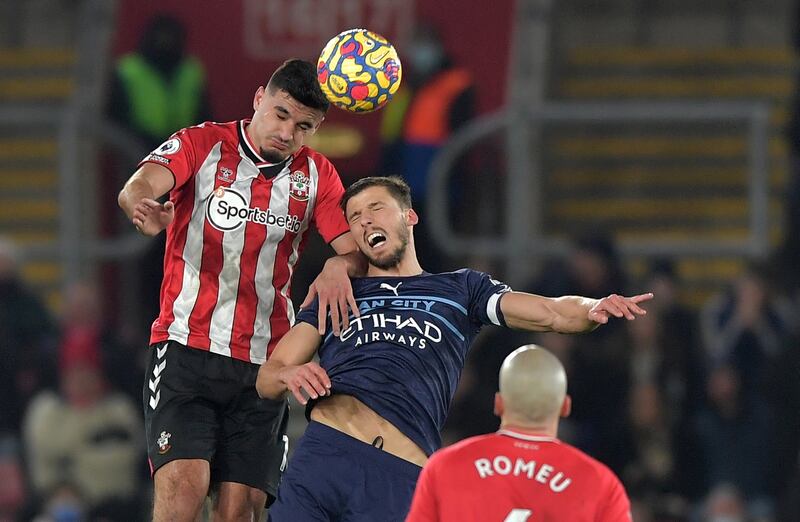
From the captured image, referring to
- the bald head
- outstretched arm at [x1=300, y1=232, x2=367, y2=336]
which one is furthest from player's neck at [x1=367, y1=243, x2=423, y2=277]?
the bald head

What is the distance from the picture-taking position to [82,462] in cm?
1091

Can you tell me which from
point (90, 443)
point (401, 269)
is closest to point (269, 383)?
point (401, 269)

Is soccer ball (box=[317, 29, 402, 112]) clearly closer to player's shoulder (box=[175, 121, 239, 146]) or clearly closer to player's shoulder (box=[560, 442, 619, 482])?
player's shoulder (box=[175, 121, 239, 146])

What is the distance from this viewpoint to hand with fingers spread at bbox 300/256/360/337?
6438 millimetres

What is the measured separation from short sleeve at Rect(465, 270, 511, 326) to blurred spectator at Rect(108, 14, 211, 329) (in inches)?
211

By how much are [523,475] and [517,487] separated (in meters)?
0.04

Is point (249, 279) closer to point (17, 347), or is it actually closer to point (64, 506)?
point (64, 506)

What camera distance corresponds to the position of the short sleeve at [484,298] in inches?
255

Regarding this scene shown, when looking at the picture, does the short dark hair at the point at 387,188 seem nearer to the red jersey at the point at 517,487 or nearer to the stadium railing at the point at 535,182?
the red jersey at the point at 517,487

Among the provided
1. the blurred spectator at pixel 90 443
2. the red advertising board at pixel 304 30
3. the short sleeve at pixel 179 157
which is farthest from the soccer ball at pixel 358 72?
the red advertising board at pixel 304 30

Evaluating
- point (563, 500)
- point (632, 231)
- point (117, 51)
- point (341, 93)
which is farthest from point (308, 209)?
point (117, 51)

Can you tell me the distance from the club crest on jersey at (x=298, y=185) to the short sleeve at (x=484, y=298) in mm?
763

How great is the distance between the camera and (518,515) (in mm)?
5246

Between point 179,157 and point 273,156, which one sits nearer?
point 179,157
